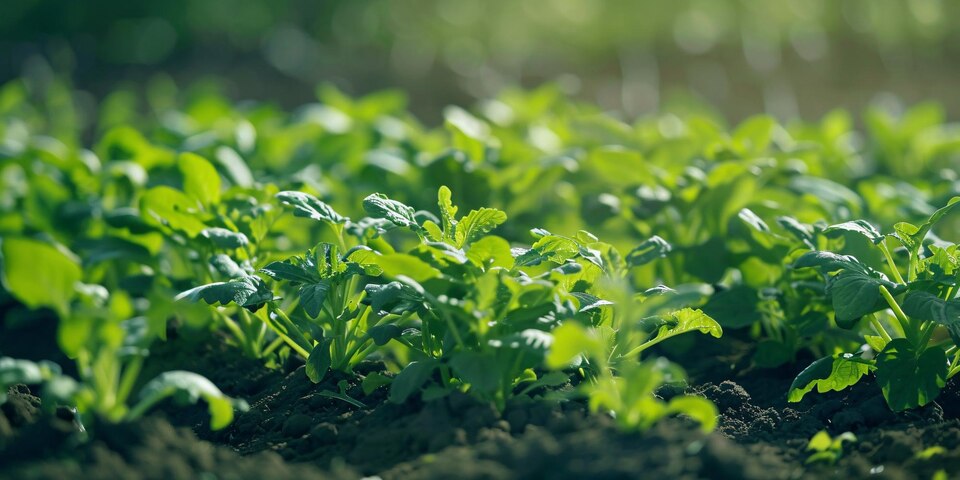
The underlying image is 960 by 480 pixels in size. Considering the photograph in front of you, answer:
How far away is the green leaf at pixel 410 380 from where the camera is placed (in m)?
1.97

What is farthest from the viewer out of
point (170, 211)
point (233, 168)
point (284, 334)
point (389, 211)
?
point (233, 168)

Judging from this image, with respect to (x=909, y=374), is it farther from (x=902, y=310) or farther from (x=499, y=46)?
(x=499, y=46)

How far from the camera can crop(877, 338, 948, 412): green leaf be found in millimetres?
2068

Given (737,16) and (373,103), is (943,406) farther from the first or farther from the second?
(737,16)

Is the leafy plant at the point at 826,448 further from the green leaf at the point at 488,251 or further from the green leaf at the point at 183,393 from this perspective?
the green leaf at the point at 183,393

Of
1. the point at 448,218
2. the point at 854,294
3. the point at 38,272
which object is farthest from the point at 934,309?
the point at 38,272

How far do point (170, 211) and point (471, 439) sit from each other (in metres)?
1.05

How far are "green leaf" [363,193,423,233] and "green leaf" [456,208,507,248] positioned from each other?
97mm

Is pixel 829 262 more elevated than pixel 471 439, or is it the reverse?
pixel 829 262

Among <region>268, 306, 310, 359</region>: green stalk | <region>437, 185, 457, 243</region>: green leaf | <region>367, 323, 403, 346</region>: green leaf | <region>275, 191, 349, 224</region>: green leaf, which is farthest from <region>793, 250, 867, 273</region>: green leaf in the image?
<region>268, 306, 310, 359</region>: green stalk

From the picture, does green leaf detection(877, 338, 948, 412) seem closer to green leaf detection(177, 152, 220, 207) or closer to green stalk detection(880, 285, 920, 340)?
green stalk detection(880, 285, 920, 340)

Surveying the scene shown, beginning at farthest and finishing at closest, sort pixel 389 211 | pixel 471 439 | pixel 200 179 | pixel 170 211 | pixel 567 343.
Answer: pixel 200 179, pixel 170 211, pixel 389 211, pixel 471 439, pixel 567 343

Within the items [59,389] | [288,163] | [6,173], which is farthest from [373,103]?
[59,389]

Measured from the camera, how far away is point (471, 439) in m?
1.86
